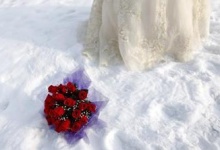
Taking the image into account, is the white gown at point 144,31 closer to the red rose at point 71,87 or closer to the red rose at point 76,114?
the red rose at point 71,87

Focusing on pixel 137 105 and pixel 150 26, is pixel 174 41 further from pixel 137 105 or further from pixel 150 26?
pixel 137 105

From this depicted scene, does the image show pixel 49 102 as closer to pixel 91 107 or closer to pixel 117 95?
pixel 91 107

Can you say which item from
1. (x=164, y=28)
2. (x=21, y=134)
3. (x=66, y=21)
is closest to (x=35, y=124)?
(x=21, y=134)

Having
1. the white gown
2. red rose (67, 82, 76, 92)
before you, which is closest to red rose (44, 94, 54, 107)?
red rose (67, 82, 76, 92)

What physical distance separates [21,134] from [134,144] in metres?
0.56

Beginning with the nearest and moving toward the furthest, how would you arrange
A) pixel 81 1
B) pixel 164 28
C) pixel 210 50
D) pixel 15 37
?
pixel 164 28 → pixel 210 50 → pixel 15 37 → pixel 81 1

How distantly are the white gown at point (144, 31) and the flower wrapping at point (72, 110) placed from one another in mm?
366

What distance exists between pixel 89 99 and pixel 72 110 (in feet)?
0.57

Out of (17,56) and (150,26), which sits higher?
(150,26)

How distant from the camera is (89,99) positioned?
1863 millimetres

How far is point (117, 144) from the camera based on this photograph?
1651mm

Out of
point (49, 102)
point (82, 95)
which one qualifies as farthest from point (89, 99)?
point (49, 102)

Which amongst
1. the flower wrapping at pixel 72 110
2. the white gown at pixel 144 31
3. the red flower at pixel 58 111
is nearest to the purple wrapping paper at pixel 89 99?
the flower wrapping at pixel 72 110

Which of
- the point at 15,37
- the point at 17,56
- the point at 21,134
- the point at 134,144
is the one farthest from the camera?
the point at 15,37
